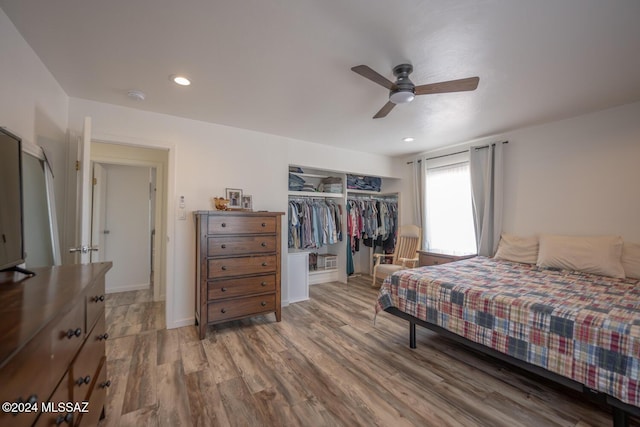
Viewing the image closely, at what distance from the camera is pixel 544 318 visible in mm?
1637

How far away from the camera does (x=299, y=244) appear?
411cm

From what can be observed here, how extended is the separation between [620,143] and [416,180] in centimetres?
234

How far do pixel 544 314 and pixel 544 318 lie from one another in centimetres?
2

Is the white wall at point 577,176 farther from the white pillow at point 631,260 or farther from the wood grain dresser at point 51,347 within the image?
the wood grain dresser at point 51,347

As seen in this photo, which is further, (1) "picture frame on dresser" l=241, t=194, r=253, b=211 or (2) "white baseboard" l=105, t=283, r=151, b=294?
(2) "white baseboard" l=105, t=283, r=151, b=294

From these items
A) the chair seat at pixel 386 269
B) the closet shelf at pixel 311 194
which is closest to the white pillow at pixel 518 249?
the chair seat at pixel 386 269

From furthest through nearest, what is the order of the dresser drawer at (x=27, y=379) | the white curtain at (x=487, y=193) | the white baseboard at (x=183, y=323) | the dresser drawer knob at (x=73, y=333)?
the white curtain at (x=487, y=193) < the white baseboard at (x=183, y=323) < the dresser drawer knob at (x=73, y=333) < the dresser drawer at (x=27, y=379)

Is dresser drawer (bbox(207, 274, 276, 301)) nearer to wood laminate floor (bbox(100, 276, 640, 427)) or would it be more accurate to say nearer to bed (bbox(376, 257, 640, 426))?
wood laminate floor (bbox(100, 276, 640, 427))

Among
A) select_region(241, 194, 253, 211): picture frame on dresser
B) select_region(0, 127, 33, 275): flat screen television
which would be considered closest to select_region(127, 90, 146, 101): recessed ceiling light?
select_region(0, 127, 33, 275): flat screen television

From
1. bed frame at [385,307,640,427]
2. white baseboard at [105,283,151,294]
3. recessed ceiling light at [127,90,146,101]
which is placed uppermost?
recessed ceiling light at [127,90,146,101]

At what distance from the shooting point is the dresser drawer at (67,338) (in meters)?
0.81

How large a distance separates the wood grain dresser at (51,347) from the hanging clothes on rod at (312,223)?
9.00 ft

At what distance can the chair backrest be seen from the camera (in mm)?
4355

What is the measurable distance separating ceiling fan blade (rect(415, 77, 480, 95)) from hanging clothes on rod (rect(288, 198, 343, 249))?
253cm
